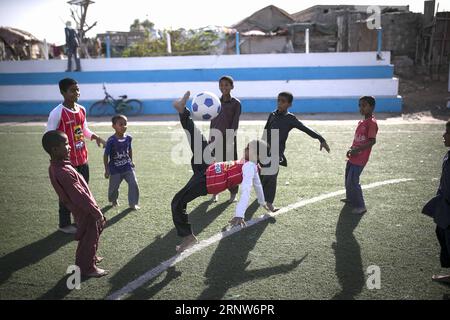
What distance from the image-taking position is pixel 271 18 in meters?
31.5

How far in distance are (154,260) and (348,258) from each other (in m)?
2.05

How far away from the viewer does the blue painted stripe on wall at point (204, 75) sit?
16.4m

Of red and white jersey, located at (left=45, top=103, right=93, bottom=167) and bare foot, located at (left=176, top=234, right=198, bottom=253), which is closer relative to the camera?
bare foot, located at (left=176, top=234, right=198, bottom=253)

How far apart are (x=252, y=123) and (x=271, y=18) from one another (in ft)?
70.0

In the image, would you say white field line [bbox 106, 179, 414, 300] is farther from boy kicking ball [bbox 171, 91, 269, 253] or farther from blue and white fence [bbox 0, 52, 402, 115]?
blue and white fence [bbox 0, 52, 402, 115]

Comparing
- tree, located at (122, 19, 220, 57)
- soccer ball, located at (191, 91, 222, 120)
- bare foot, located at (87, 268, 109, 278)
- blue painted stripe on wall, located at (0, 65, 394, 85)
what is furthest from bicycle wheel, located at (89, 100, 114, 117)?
bare foot, located at (87, 268, 109, 278)

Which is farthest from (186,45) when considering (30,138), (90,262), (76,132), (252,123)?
(90,262)

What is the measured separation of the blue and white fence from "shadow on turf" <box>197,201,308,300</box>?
462 inches

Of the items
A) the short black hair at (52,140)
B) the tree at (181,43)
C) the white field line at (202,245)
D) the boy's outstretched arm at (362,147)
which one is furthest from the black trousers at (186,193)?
the tree at (181,43)

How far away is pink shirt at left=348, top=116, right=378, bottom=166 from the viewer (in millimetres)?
5023

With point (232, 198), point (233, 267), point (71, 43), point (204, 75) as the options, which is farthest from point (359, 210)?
point (71, 43)

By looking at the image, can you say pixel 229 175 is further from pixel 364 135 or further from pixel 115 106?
pixel 115 106

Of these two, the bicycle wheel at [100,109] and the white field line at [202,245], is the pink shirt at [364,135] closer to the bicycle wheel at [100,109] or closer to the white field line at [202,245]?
the white field line at [202,245]

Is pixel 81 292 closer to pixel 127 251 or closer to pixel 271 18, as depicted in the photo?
pixel 127 251
